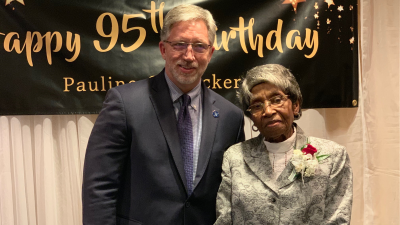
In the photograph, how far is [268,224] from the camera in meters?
1.44

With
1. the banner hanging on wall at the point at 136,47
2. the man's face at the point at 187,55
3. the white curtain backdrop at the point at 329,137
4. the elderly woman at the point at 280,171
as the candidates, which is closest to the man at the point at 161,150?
the man's face at the point at 187,55

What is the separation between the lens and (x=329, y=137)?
2.56m

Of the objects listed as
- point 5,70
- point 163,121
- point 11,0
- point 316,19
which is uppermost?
point 11,0

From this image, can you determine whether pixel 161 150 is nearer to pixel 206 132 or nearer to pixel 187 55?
pixel 206 132

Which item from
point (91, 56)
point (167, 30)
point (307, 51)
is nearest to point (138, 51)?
point (91, 56)

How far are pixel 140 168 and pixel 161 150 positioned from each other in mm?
123

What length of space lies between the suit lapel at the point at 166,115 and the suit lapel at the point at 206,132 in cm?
9

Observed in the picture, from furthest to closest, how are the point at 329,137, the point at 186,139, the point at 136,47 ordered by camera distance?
1. the point at 329,137
2. the point at 136,47
3. the point at 186,139

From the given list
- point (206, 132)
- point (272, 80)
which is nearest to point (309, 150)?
point (272, 80)

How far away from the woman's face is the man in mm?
273

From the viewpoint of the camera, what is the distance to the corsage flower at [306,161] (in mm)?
1413

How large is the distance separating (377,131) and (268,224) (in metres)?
1.45

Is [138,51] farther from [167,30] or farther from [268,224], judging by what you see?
[268,224]

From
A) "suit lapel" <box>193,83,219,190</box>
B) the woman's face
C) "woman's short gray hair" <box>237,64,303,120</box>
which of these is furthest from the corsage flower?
"suit lapel" <box>193,83,219,190</box>
